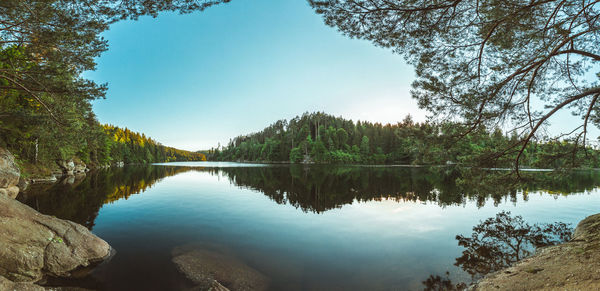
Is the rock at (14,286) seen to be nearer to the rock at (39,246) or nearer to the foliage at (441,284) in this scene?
the rock at (39,246)

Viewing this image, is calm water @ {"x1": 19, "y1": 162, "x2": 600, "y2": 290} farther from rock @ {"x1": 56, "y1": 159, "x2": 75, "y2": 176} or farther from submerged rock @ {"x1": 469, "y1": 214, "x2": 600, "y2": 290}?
rock @ {"x1": 56, "y1": 159, "x2": 75, "y2": 176}

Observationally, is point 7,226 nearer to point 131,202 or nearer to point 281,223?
point 281,223

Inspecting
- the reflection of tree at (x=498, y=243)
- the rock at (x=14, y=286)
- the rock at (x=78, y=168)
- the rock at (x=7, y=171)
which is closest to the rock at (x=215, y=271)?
the rock at (x=14, y=286)

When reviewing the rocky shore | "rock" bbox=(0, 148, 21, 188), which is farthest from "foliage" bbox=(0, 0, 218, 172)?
the rocky shore

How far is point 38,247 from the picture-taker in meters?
5.29

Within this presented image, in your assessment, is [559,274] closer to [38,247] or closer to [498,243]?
[498,243]

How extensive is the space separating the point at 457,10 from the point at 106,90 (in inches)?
516

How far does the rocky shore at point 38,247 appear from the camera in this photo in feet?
15.4

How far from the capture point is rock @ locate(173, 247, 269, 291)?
5223 millimetres

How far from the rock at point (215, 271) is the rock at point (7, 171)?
447 inches

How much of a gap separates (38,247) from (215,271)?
425 centimetres

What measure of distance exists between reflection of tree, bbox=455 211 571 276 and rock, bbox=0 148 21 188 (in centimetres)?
2023

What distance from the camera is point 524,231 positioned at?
358 inches

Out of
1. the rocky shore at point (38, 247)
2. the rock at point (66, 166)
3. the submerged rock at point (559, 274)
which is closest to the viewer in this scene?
the submerged rock at point (559, 274)
